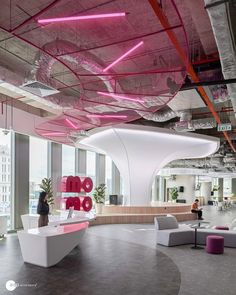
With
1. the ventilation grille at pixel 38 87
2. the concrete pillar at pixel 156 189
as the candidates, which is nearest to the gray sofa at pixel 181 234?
the ventilation grille at pixel 38 87

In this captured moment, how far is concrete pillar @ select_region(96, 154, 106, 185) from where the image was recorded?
67.7ft

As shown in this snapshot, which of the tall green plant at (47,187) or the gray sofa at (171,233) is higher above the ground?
the tall green plant at (47,187)

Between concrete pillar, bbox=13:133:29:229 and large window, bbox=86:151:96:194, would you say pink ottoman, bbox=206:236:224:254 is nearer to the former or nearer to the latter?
concrete pillar, bbox=13:133:29:229

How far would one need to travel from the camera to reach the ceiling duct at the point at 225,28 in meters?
3.40

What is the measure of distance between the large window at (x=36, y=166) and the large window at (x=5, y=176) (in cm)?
123

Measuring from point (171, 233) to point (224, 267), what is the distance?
2316 mm

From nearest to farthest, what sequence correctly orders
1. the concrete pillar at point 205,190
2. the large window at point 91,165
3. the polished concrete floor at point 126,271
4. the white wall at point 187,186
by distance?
the polished concrete floor at point 126,271 < the large window at point 91,165 < the white wall at point 187,186 < the concrete pillar at point 205,190

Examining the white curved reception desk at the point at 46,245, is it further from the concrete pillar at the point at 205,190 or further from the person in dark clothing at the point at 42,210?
the concrete pillar at the point at 205,190

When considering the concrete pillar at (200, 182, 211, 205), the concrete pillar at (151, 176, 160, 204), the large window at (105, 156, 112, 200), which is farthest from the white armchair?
the concrete pillar at (200, 182, 211, 205)

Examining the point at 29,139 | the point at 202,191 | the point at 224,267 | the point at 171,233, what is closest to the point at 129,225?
the point at 171,233

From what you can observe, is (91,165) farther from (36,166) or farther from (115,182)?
(36,166)

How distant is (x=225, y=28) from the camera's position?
12.8 feet

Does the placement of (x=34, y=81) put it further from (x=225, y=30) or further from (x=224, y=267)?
(x=224, y=267)

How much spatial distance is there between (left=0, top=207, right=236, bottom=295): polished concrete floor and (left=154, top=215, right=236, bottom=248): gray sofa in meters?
0.29
